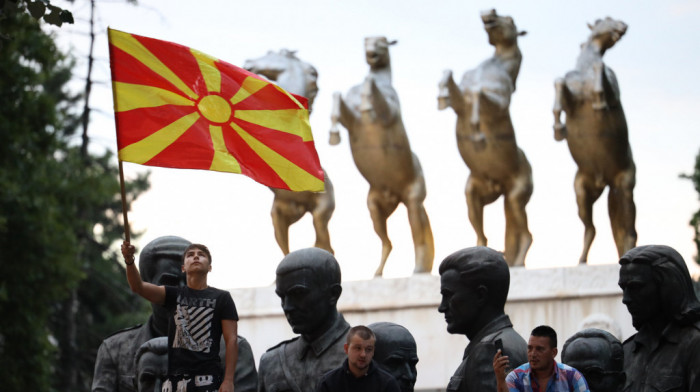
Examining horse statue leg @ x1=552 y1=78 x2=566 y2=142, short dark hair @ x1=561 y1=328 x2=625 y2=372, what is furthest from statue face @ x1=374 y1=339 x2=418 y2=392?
horse statue leg @ x1=552 y1=78 x2=566 y2=142

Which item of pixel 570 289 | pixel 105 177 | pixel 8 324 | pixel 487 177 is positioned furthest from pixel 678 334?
pixel 105 177

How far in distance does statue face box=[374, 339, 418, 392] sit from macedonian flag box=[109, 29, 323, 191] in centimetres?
110

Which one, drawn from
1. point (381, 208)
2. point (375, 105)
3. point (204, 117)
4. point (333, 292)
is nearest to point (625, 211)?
point (381, 208)

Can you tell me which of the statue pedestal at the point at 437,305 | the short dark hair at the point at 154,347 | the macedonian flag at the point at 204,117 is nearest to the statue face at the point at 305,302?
the macedonian flag at the point at 204,117

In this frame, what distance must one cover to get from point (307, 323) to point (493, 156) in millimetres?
8184

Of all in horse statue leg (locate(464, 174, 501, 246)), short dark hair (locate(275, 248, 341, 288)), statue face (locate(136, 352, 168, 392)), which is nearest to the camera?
statue face (locate(136, 352, 168, 392))

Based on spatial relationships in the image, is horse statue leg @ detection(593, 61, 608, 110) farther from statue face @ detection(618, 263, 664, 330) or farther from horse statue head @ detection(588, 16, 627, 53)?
statue face @ detection(618, 263, 664, 330)

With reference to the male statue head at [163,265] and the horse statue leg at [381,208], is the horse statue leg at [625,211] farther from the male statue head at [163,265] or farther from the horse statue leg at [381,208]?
the male statue head at [163,265]

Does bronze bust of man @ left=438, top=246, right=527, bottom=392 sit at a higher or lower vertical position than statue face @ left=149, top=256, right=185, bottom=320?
lower

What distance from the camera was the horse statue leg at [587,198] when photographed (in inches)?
689

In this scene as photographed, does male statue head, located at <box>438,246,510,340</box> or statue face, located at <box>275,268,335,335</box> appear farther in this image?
statue face, located at <box>275,268,335,335</box>

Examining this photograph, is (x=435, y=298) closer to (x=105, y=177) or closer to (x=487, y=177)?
(x=487, y=177)

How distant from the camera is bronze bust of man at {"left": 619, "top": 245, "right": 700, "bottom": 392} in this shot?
29.9ft

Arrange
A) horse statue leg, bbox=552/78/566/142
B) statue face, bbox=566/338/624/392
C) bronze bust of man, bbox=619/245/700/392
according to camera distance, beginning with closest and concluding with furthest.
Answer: bronze bust of man, bbox=619/245/700/392 < statue face, bbox=566/338/624/392 < horse statue leg, bbox=552/78/566/142
